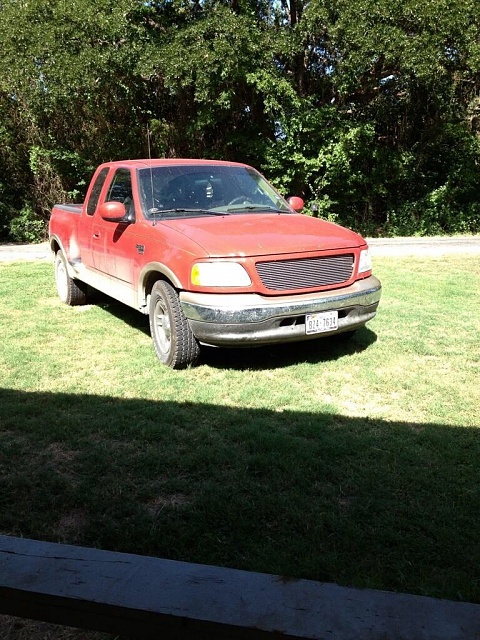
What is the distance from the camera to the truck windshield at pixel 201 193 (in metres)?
5.70

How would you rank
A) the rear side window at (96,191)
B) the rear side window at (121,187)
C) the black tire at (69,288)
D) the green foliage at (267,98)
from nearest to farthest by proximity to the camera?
the rear side window at (121,187) < the rear side window at (96,191) < the black tire at (69,288) < the green foliage at (267,98)

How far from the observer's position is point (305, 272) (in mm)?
4906

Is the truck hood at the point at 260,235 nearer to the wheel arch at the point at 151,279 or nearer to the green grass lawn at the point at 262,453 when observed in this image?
the wheel arch at the point at 151,279

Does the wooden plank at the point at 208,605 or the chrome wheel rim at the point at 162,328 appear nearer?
the wooden plank at the point at 208,605

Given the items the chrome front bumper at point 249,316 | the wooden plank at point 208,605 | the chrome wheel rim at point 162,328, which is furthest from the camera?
the chrome wheel rim at point 162,328

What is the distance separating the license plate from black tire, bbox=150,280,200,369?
3.27 ft

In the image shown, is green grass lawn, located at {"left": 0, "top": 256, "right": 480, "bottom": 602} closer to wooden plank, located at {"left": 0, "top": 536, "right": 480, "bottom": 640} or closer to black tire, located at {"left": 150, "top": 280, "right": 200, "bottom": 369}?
black tire, located at {"left": 150, "top": 280, "right": 200, "bottom": 369}

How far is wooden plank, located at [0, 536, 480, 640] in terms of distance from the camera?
143 cm

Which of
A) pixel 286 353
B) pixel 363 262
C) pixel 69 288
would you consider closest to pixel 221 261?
pixel 286 353

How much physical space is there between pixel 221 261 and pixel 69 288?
371cm

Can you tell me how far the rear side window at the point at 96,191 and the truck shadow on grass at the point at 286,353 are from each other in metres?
1.81

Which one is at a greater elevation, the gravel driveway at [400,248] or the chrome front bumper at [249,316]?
the chrome front bumper at [249,316]

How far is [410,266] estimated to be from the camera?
11.0 m

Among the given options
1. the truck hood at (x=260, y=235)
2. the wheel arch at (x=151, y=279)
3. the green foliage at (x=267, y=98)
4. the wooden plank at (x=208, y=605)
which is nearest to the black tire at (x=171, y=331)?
the wheel arch at (x=151, y=279)
